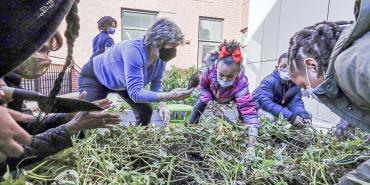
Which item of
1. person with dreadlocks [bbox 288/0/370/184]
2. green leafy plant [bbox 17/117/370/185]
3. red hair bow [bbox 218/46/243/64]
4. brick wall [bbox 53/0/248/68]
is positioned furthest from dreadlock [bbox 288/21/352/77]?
brick wall [bbox 53/0/248/68]

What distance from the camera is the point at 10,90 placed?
4.62 ft

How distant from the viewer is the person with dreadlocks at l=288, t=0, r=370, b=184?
1038mm

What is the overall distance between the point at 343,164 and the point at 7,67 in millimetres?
1772

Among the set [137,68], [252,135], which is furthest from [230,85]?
[137,68]

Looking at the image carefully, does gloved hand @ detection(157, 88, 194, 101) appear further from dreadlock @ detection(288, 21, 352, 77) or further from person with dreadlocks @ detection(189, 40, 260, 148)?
dreadlock @ detection(288, 21, 352, 77)

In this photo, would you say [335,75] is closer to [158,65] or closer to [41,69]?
[41,69]

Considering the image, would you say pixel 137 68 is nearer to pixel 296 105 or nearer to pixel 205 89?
pixel 205 89

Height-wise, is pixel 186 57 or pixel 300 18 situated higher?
pixel 300 18

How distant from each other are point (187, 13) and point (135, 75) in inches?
337

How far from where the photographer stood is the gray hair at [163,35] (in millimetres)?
2566

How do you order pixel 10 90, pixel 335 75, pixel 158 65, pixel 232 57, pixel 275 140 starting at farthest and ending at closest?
pixel 158 65
pixel 232 57
pixel 275 140
pixel 10 90
pixel 335 75

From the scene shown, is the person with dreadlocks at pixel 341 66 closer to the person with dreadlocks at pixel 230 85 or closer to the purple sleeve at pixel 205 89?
the person with dreadlocks at pixel 230 85

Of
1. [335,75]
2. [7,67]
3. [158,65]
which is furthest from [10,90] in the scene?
[158,65]

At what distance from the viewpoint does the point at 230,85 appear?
279 cm
